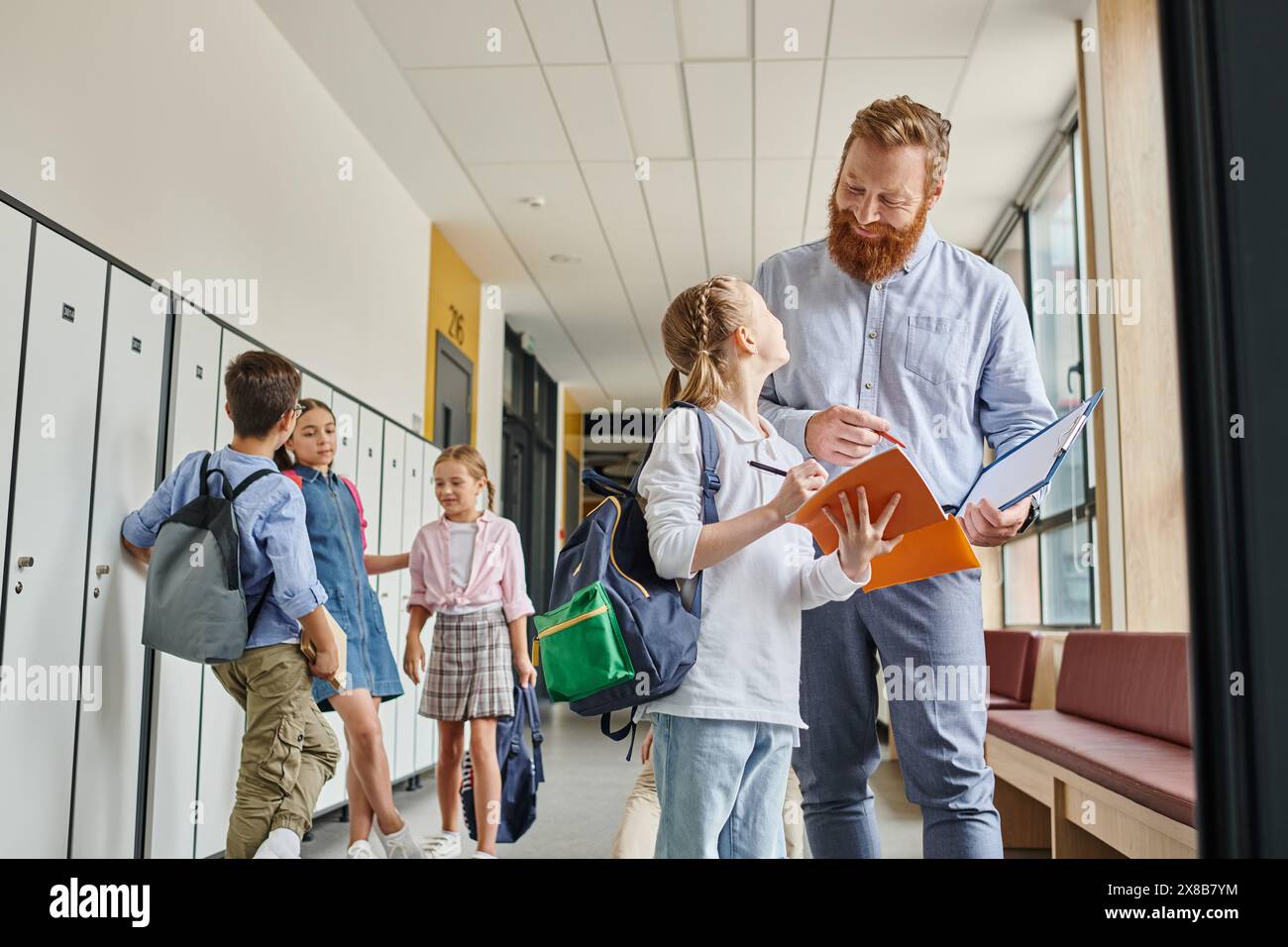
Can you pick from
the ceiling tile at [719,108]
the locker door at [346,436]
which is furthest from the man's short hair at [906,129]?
the locker door at [346,436]

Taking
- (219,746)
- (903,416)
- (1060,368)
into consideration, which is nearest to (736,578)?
(903,416)

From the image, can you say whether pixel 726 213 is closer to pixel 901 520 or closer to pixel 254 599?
pixel 254 599

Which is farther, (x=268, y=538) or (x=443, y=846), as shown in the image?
(x=443, y=846)

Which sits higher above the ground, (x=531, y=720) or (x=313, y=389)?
(x=313, y=389)

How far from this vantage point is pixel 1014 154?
17.1 ft

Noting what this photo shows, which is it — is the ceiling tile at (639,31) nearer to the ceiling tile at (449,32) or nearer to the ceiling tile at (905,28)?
the ceiling tile at (449,32)

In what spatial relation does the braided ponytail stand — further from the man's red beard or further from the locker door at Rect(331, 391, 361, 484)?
the locker door at Rect(331, 391, 361, 484)

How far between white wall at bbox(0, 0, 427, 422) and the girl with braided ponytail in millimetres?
1802

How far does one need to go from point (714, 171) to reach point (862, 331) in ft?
12.5

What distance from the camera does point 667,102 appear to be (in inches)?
182

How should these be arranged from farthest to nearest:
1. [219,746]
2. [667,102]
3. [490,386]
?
[490,386]
[667,102]
[219,746]

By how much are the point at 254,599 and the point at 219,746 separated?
3.05ft
